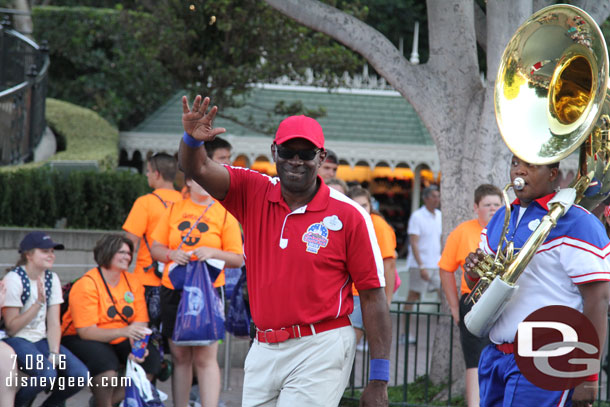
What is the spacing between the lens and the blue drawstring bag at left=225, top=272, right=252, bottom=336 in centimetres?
679

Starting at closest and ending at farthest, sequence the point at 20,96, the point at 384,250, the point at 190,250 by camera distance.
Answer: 1. the point at 190,250
2. the point at 384,250
3. the point at 20,96

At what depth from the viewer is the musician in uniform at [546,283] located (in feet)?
12.9

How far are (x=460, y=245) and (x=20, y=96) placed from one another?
7.56 meters

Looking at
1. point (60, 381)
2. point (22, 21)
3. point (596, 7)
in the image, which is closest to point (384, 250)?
point (60, 381)

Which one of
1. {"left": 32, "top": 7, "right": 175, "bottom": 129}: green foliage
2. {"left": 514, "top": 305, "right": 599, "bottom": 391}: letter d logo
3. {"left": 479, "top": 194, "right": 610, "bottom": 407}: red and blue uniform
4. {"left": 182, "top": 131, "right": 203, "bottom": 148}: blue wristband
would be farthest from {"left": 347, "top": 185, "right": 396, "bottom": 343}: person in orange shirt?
{"left": 32, "top": 7, "right": 175, "bottom": 129}: green foliage

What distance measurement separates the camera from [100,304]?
657 centimetres

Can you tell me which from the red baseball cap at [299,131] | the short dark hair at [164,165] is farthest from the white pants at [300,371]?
the short dark hair at [164,165]

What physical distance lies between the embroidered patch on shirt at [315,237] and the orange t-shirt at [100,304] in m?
2.98

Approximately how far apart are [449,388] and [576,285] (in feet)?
11.3

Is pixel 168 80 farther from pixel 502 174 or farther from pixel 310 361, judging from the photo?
pixel 310 361

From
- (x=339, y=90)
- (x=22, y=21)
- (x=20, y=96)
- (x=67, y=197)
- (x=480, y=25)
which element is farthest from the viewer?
(x=22, y=21)

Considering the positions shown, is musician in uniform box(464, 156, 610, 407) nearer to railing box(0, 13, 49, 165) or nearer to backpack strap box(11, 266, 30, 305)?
backpack strap box(11, 266, 30, 305)

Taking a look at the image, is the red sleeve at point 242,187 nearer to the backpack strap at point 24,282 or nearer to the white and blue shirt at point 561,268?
the white and blue shirt at point 561,268

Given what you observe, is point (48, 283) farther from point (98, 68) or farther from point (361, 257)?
point (98, 68)
